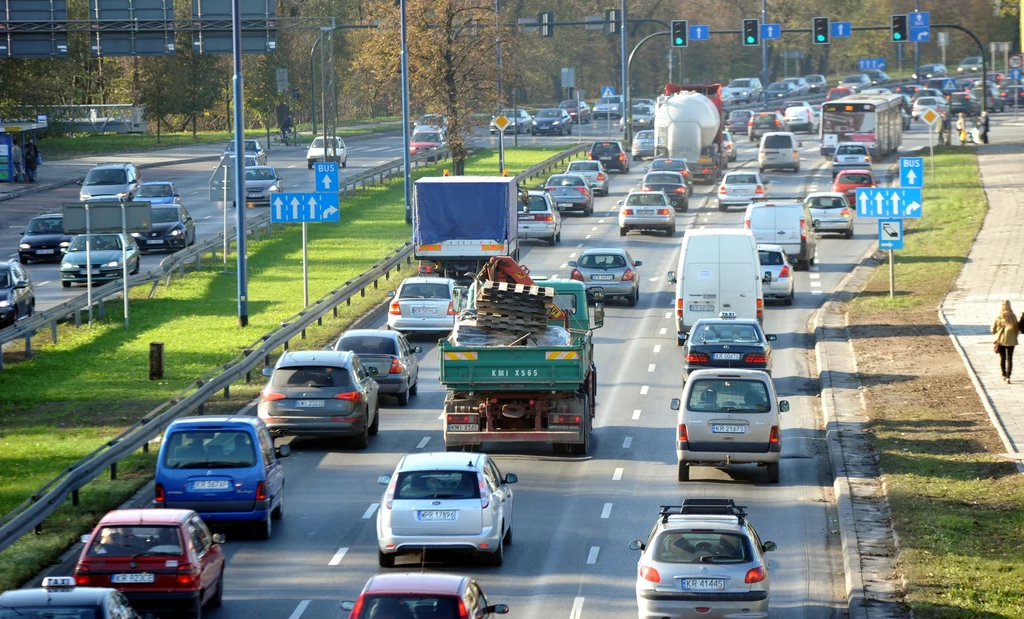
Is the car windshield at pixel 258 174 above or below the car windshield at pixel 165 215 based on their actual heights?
above

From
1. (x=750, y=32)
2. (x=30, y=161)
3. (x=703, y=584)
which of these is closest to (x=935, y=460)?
(x=703, y=584)

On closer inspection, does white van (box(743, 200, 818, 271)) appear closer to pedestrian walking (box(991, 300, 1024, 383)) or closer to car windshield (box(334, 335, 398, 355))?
pedestrian walking (box(991, 300, 1024, 383))

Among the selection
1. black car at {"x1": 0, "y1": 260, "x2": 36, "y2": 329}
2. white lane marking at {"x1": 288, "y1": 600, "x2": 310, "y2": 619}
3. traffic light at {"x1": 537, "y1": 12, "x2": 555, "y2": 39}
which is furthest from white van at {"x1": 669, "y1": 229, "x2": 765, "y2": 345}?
traffic light at {"x1": 537, "y1": 12, "x2": 555, "y2": 39}

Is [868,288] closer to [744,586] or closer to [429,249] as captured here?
[429,249]

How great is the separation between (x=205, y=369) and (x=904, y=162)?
71.1ft

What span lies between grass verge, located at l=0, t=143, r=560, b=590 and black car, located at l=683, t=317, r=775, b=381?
316 inches

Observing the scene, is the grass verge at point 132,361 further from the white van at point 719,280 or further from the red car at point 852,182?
the red car at point 852,182

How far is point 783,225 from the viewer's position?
4425 centimetres

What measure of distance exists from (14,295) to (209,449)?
19155 millimetres

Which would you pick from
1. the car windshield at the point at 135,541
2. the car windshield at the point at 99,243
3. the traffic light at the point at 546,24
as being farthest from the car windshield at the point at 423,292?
the traffic light at the point at 546,24

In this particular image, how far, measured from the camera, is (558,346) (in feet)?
78.4

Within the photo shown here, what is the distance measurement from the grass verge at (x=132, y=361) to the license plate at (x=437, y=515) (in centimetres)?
433

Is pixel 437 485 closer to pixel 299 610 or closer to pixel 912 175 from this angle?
pixel 299 610

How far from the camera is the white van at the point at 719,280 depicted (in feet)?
109
